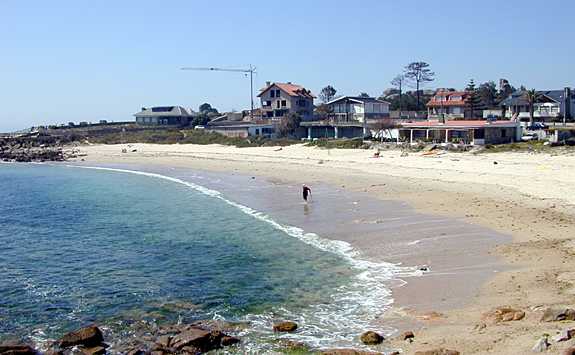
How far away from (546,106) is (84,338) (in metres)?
73.3

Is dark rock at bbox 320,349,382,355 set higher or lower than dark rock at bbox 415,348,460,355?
lower

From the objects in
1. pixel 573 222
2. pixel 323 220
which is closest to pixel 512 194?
Answer: pixel 573 222

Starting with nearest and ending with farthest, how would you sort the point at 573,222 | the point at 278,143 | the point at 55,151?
the point at 573,222 → the point at 278,143 → the point at 55,151

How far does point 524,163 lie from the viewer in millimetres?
44594

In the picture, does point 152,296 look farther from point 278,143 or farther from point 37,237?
point 278,143

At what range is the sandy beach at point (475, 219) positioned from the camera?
14.9 meters

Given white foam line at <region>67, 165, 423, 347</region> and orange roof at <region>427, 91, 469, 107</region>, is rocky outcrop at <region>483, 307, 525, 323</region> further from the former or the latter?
orange roof at <region>427, 91, 469, 107</region>

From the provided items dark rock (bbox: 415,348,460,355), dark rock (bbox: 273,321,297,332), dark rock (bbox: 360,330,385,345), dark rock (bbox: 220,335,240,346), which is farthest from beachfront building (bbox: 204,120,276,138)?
dark rock (bbox: 415,348,460,355)

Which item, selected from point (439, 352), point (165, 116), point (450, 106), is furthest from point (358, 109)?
point (439, 352)

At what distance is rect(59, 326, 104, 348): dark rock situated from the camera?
15.4m

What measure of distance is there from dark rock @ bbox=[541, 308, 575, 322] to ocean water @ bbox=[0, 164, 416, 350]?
14.5 feet

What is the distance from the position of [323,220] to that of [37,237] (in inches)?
545

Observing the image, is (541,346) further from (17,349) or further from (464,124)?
(464,124)

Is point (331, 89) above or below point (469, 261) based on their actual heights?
above
